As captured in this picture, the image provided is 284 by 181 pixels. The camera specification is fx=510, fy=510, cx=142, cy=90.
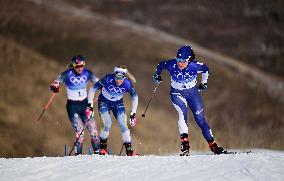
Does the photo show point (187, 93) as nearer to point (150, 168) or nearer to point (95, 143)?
point (150, 168)

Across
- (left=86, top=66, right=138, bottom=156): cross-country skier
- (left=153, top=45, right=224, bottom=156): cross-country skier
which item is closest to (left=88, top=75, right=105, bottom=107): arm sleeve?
(left=86, top=66, right=138, bottom=156): cross-country skier

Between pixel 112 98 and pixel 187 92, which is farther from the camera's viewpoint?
pixel 112 98

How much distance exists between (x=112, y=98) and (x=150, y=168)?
2.77m

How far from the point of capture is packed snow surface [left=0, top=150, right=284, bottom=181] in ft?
18.9

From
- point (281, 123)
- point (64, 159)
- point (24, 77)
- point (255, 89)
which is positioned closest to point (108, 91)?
point (64, 159)

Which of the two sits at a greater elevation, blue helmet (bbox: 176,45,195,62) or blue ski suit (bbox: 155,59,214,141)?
blue helmet (bbox: 176,45,195,62)

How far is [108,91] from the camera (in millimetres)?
8711

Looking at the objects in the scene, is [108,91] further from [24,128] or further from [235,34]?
[235,34]

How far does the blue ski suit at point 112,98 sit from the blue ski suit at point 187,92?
3.36ft

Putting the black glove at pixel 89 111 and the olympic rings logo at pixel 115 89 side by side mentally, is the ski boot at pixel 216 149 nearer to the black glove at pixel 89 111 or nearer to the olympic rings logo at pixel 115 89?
the olympic rings logo at pixel 115 89

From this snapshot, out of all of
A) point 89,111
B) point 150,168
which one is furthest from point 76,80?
point 150,168

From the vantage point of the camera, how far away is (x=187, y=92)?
786 cm

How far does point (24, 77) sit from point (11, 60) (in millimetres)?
1700

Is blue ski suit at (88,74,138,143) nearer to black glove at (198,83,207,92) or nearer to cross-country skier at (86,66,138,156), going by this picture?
cross-country skier at (86,66,138,156)
